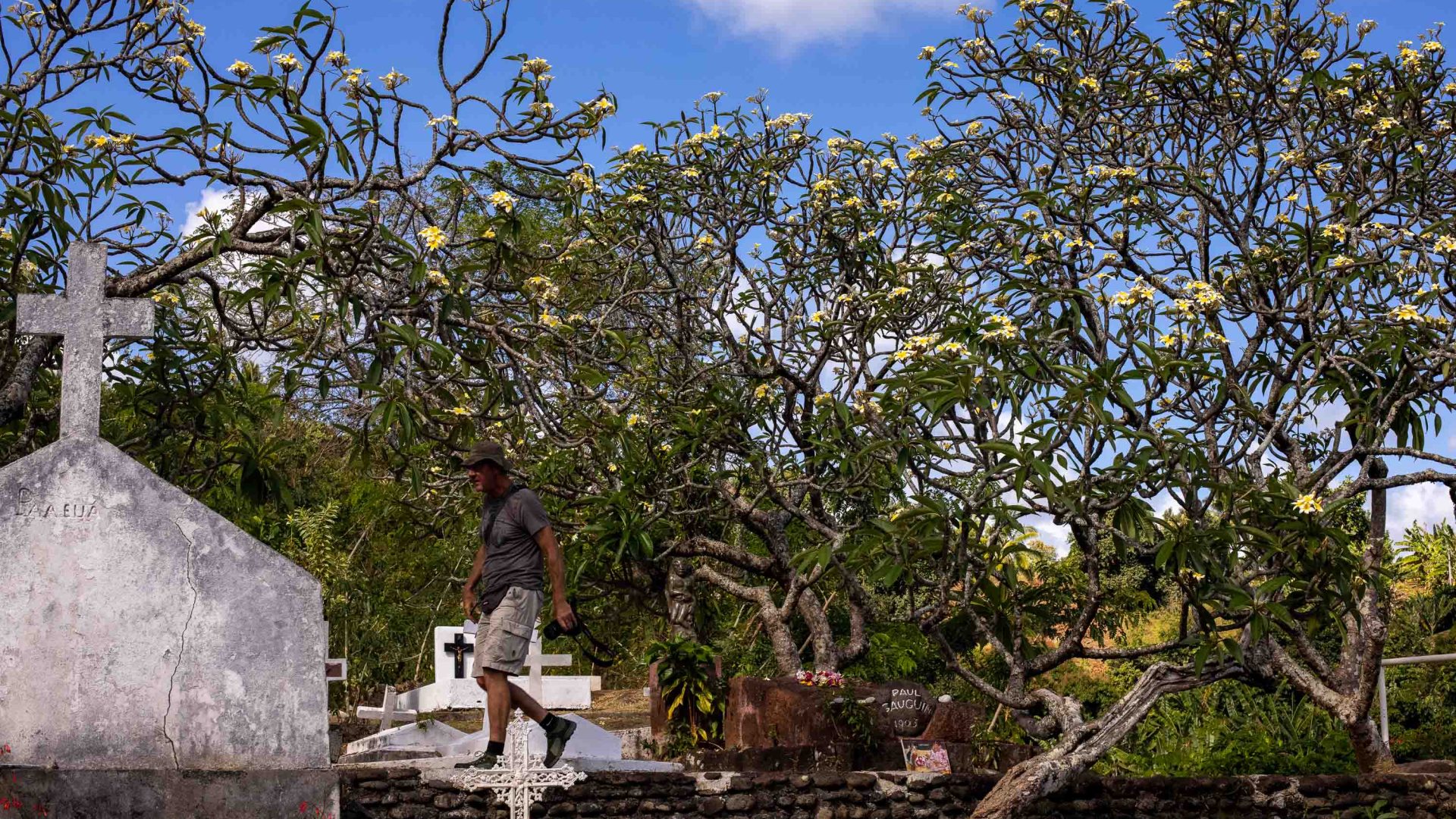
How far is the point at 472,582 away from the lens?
635 centimetres

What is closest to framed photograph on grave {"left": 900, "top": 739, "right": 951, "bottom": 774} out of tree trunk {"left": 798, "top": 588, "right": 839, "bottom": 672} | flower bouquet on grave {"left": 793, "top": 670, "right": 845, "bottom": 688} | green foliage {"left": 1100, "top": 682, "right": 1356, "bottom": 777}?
flower bouquet on grave {"left": 793, "top": 670, "right": 845, "bottom": 688}

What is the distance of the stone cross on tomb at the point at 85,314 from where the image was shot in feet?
16.8

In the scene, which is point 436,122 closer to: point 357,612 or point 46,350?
point 46,350

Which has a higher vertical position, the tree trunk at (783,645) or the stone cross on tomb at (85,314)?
the stone cross on tomb at (85,314)

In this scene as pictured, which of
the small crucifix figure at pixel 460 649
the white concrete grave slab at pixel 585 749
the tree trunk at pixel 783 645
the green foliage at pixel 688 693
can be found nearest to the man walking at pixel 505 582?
the white concrete grave slab at pixel 585 749

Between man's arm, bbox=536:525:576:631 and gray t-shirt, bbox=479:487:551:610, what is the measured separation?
0.04m

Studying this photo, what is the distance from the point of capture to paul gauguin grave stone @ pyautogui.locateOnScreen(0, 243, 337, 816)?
4.73 metres

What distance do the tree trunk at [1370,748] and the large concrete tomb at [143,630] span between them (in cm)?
634

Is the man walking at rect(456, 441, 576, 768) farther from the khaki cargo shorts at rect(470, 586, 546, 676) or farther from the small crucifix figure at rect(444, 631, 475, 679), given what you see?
the small crucifix figure at rect(444, 631, 475, 679)

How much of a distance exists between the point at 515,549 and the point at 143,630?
172cm

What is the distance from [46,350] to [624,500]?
3288 mm

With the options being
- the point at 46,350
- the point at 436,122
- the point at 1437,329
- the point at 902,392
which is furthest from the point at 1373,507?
the point at 46,350

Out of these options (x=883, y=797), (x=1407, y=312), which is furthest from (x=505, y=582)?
(x=1407, y=312)

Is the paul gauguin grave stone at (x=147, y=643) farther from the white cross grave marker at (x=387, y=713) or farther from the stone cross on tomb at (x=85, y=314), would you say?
the white cross grave marker at (x=387, y=713)
